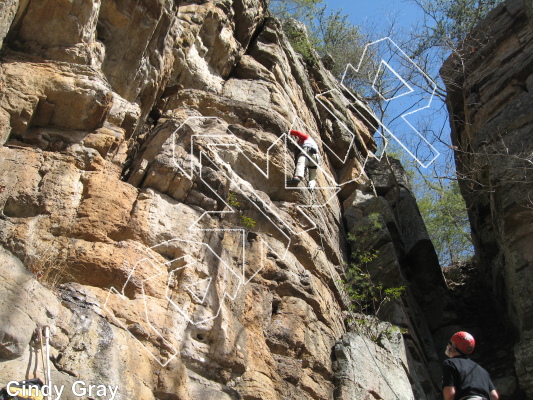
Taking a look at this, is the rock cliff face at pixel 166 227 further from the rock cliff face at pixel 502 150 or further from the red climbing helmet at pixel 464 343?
the rock cliff face at pixel 502 150

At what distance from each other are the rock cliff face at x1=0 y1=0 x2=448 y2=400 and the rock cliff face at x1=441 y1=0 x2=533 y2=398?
2.01 meters

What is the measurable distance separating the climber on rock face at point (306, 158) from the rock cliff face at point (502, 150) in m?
3.41

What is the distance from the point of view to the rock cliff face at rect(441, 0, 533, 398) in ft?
36.7

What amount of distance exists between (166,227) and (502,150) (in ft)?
27.2

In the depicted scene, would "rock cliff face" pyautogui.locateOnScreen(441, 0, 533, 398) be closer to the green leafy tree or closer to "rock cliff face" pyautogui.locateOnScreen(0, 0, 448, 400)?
"rock cliff face" pyautogui.locateOnScreen(0, 0, 448, 400)

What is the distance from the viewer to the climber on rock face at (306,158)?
1054 cm

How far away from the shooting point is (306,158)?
1077 cm

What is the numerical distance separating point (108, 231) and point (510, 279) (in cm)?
790

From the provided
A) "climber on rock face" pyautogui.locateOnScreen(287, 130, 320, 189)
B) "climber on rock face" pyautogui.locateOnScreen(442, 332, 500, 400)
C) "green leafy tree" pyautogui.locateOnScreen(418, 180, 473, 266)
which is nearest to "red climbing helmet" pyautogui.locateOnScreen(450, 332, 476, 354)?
"climber on rock face" pyautogui.locateOnScreen(442, 332, 500, 400)

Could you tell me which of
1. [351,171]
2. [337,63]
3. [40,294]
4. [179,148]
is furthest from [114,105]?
[337,63]

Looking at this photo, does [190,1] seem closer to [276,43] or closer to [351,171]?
[276,43]

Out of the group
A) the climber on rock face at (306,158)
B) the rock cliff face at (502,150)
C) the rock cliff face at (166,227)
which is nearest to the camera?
the rock cliff face at (166,227)
